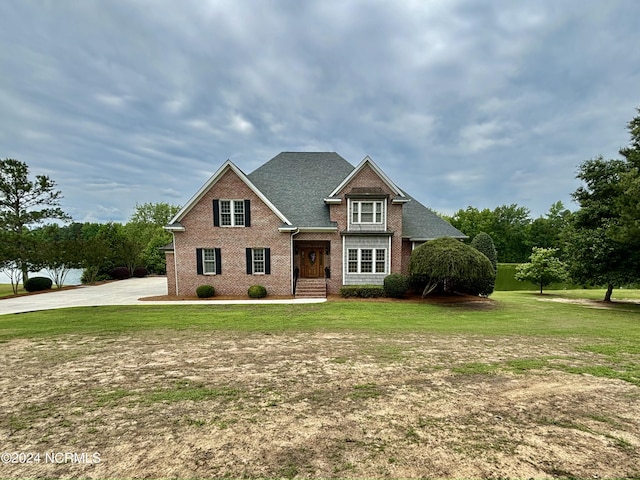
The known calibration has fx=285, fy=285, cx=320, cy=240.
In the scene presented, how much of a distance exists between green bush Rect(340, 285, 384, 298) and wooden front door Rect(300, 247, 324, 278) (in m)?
2.59

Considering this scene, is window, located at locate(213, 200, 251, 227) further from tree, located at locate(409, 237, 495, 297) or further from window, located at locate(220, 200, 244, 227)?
tree, located at locate(409, 237, 495, 297)

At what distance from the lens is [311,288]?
18.6m

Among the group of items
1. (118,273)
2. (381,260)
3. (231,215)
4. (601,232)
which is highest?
(231,215)

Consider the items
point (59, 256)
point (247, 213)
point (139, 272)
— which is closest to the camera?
point (247, 213)

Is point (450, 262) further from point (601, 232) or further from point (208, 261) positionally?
point (208, 261)

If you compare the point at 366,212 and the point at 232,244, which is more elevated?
the point at 366,212

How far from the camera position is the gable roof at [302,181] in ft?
65.1

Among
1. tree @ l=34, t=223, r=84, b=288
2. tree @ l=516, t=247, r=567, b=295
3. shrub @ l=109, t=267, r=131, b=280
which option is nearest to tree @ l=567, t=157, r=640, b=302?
tree @ l=516, t=247, r=567, b=295

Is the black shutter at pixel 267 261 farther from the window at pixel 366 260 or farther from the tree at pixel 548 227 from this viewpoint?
the tree at pixel 548 227

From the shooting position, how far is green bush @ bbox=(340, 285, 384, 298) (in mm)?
17859

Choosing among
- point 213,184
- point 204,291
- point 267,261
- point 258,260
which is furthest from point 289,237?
point 204,291

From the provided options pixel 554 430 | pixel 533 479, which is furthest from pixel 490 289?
pixel 533 479

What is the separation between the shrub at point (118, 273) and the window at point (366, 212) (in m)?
29.1

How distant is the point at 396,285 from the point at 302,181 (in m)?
10.8
